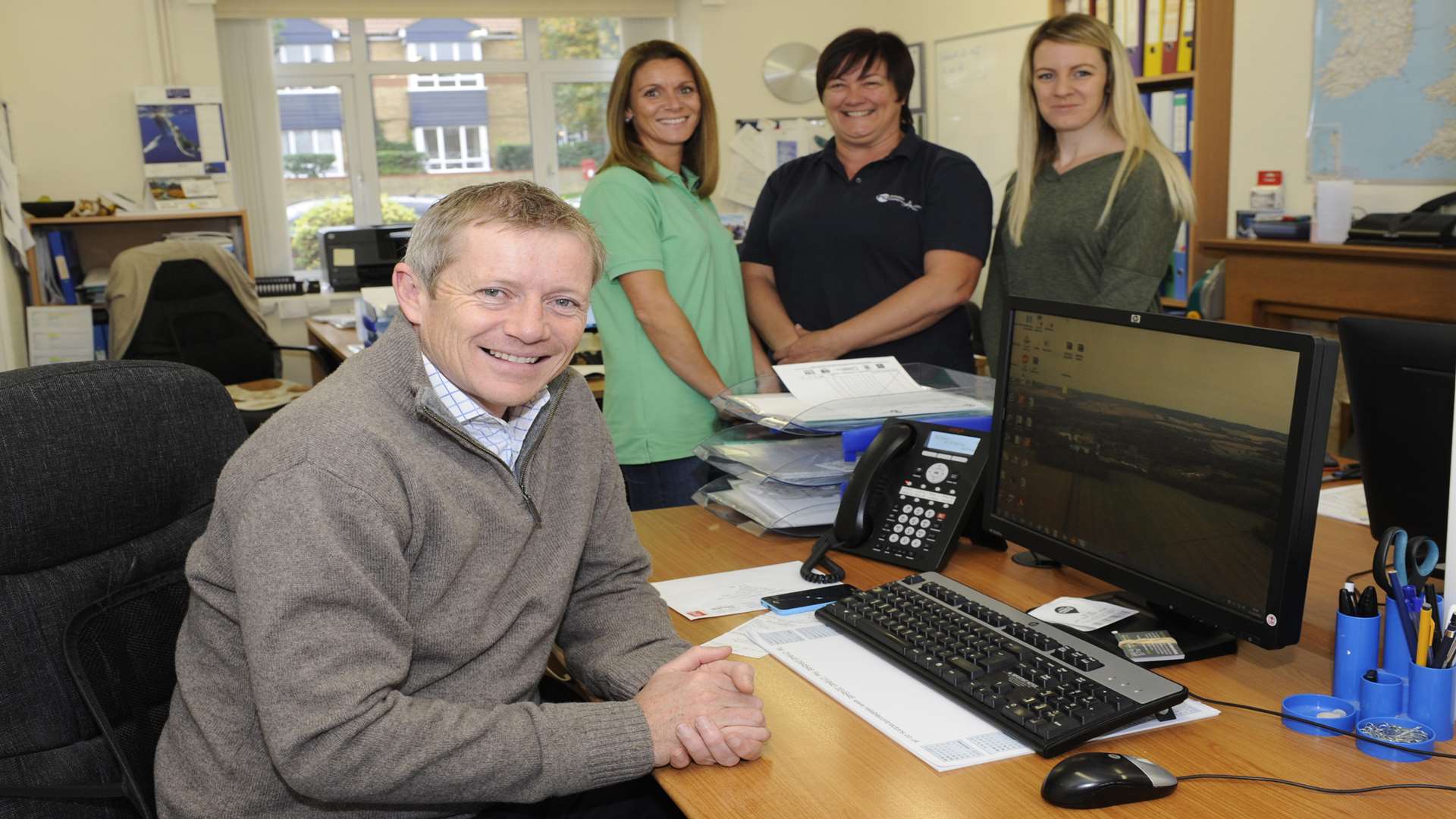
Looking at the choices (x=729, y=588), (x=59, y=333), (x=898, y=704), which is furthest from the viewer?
(x=59, y=333)

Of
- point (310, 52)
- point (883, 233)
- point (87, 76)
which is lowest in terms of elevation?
point (883, 233)

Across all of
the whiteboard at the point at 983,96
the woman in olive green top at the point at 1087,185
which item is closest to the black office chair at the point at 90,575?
the woman in olive green top at the point at 1087,185

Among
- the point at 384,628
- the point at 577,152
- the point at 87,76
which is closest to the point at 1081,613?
the point at 384,628

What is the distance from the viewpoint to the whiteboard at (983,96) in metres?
5.27

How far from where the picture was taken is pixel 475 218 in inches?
50.2

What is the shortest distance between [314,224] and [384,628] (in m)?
5.35

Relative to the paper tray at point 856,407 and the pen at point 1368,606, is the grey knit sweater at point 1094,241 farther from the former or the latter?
the pen at point 1368,606

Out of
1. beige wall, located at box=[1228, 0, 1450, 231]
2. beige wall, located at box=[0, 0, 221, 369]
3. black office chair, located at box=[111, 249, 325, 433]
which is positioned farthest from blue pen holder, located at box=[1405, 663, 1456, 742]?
beige wall, located at box=[0, 0, 221, 369]

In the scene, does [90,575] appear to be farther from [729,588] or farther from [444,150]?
[444,150]

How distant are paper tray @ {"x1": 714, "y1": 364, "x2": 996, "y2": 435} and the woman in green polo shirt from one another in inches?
12.8

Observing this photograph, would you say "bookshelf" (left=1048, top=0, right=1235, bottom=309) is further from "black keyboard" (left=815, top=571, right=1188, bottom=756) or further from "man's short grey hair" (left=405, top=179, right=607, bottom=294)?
"man's short grey hair" (left=405, top=179, right=607, bottom=294)

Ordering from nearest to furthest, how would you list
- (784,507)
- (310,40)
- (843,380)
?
(784,507)
(843,380)
(310,40)

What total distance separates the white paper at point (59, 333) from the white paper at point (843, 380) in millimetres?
3800

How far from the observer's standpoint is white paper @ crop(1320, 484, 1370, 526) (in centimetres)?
185
